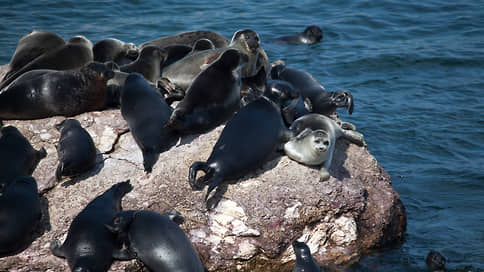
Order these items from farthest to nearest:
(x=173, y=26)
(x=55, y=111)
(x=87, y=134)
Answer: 1. (x=173, y=26)
2. (x=55, y=111)
3. (x=87, y=134)

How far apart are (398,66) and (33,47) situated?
7264 millimetres

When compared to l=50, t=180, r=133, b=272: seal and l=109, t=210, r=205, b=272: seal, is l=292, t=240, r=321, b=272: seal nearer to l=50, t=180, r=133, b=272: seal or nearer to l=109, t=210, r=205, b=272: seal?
l=109, t=210, r=205, b=272: seal

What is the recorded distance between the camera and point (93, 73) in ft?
19.5

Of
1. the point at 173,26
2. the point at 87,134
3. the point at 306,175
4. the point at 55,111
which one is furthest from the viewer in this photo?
the point at 173,26

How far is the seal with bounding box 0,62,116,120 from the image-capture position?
5867 millimetres

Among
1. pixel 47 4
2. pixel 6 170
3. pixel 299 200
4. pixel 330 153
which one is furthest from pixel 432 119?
pixel 47 4

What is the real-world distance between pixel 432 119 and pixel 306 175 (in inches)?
182

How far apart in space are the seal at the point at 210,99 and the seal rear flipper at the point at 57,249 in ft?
4.99

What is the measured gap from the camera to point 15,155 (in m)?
5.27

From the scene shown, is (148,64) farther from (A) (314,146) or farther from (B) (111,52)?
(A) (314,146)

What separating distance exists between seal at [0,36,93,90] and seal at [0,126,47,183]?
1.48 meters

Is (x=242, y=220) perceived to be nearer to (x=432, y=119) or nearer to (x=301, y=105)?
(x=301, y=105)

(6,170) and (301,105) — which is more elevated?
(301,105)

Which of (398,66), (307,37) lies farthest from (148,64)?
(307,37)
